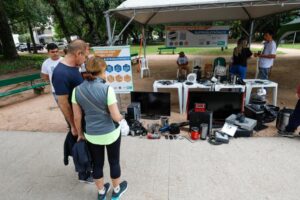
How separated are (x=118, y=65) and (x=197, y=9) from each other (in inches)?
90.8

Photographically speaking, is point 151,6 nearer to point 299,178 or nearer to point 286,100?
point 299,178

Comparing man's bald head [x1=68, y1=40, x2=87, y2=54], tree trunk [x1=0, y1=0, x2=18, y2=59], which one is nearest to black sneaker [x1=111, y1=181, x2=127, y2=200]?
man's bald head [x1=68, y1=40, x2=87, y2=54]

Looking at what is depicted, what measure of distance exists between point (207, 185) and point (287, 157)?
1436 mm

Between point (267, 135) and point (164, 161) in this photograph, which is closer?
point (164, 161)

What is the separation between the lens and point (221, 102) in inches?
169

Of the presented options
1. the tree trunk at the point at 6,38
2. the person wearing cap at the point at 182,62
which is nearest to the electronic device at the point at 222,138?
the person wearing cap at the point at 182,62

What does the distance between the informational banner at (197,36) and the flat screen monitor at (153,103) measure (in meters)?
5.41

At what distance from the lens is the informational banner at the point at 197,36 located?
8.90 meters

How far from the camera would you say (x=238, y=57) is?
5992mm

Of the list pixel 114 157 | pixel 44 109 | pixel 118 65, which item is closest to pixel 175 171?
pixel 114 157

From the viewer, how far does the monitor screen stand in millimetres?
4250

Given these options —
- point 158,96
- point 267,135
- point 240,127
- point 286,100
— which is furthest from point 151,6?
point 286,100

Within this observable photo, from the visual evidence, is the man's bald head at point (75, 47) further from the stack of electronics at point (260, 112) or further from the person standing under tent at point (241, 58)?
the person standing under tent at point (241, 58)

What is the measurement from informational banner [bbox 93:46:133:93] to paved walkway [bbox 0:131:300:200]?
1325mm
